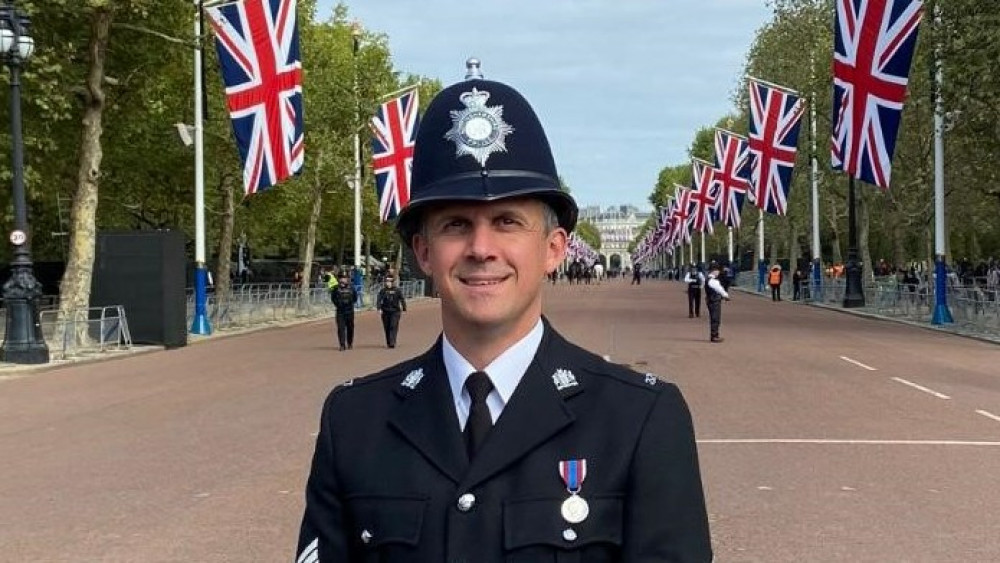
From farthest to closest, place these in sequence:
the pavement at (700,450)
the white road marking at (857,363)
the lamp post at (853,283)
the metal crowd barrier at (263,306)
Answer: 1. the lamp post at (853,283)
2. the metal crowd barrier at (263,306)
3. the white road marking at (857,363)
4. the pavement at (700,450)

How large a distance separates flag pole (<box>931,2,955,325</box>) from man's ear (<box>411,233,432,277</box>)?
93.0 ft

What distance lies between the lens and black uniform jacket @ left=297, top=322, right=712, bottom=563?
204 centimetres

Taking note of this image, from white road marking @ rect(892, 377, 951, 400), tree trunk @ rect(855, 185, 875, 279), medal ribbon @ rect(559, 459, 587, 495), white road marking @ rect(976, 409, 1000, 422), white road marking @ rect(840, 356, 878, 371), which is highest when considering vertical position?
tree trunk @ rect(855, 185, 875, 279)

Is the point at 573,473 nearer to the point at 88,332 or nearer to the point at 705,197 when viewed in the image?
the point at 88,332

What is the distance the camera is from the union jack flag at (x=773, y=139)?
124 ft

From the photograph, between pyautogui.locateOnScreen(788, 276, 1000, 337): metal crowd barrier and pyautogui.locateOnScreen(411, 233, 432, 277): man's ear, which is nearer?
pyautogui.locateOnScreen(411, 233, 432, 277): man's ear

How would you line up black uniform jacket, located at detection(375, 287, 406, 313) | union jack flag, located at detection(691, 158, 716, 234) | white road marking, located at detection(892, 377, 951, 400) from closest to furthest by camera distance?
1. white road marking, located at detection(892, 377, 951, 400)
2. black uniform jacket, located at detection(375, 287, 406, 313)
3. union jack flag, located at detection(691, 158, 716, 234)

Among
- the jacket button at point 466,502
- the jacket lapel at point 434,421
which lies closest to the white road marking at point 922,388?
the jacket lapel at point 434,421

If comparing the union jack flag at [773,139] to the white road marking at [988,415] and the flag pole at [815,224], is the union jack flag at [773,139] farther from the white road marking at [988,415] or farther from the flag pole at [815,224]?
the white road marking at [988,415]

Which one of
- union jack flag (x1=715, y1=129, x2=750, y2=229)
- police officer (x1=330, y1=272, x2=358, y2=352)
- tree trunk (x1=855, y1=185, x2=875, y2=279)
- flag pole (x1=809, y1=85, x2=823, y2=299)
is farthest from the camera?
tree trunk (x1=855, y1=185, x2=875, y2=279)

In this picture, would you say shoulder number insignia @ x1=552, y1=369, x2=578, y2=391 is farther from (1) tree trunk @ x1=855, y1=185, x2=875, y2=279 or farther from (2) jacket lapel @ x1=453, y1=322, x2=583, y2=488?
(1) tree trunk @ x1=855, y1=185, x2=875, y2=279

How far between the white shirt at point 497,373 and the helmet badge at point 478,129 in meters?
0.37

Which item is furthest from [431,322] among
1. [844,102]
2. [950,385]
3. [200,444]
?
[200,444]

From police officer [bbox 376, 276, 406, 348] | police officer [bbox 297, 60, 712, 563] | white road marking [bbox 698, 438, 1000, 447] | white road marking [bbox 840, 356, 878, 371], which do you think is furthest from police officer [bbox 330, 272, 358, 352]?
police officer [bbox 297, 60, 712, 563]
